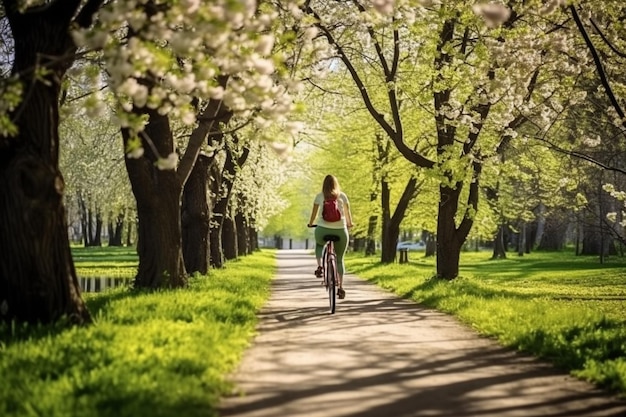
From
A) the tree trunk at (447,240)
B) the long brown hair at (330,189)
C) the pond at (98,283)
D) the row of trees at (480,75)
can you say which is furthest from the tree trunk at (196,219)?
the long brown hair at (330,189)

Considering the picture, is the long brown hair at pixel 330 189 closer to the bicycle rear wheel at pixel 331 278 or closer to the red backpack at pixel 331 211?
the red backpack at pixel 331 211

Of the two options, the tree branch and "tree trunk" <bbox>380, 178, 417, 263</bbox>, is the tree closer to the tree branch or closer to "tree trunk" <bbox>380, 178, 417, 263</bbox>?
the tree branch

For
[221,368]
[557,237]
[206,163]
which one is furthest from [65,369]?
[557,237]

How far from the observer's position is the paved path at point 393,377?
18.9ft

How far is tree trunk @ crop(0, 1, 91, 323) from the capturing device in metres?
7.98

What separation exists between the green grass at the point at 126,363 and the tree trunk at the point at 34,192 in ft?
1.68

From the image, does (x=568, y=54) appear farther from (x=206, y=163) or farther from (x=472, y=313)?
(x=206, y=163)

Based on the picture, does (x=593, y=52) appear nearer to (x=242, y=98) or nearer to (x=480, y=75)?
(x=480, y=75)

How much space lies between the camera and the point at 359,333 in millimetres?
9609

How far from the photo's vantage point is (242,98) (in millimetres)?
7312

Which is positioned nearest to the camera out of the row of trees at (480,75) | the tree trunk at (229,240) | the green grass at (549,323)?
the green grass at (549,323)

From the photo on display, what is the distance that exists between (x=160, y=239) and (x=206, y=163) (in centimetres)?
606

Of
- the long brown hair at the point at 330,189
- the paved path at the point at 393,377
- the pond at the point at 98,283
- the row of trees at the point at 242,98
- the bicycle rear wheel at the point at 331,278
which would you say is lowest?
the pond at the point at 98,283

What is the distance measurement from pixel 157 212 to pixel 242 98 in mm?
6272
